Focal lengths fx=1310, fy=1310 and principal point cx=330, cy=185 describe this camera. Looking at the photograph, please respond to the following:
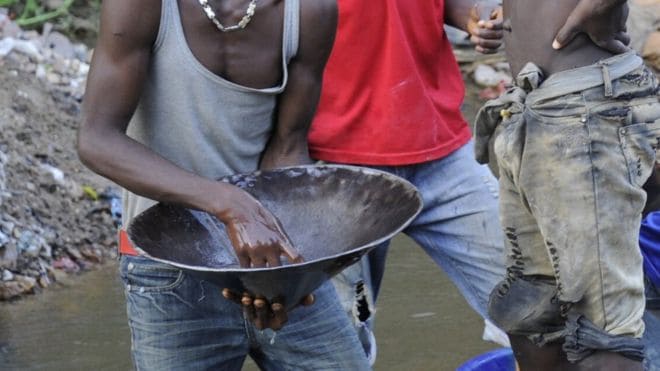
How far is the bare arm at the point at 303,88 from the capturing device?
10.4 feet

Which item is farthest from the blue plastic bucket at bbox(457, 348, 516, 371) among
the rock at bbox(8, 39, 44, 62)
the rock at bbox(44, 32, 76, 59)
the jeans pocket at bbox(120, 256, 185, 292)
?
the rock at bbox(44, 32, 76, 59)

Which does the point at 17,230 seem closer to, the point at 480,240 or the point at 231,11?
the point at 480,240

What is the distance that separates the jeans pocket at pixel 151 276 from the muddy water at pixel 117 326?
6.11 feet

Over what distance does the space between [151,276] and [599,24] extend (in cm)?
124

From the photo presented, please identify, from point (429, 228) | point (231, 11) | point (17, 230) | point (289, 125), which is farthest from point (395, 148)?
point (17, 230)

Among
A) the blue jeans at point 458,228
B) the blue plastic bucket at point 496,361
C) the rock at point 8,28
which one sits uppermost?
the blue jeans at point 458,228

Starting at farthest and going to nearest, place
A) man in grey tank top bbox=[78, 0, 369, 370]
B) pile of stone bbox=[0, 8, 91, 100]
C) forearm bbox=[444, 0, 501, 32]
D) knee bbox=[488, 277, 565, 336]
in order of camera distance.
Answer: pile of stone bbox=[0, 8, 91, 100] < forearm bbox=[444, 0, 501, 32] < knee bbox=[488, 277, 565, 336] < man in grey tank top bbox=[78, 0, 369, 370]

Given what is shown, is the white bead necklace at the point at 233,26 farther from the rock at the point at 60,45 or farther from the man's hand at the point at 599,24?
the rock at the point at 60,45

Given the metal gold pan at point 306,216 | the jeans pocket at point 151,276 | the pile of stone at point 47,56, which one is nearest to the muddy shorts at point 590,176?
the metal gold pan at point 306,216

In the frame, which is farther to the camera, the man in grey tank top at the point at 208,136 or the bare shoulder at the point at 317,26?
the bare shoulder at the point at 317,26

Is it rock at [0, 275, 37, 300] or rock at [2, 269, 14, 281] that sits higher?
→ rock at [2, 269, 14, 281]

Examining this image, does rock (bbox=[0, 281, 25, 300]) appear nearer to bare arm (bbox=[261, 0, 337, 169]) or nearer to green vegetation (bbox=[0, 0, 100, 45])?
bare arm (bbox=[261, 0, 337, 169])

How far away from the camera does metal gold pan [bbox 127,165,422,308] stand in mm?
2961

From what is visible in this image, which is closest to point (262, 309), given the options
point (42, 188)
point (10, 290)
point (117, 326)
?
point (117, 326)
